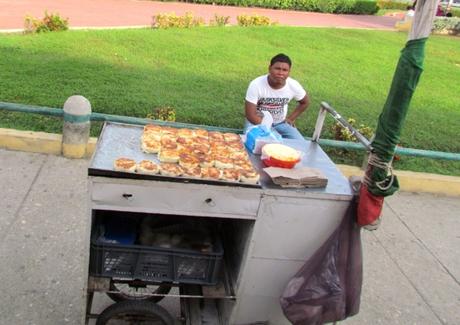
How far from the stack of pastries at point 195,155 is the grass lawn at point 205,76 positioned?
343 centimetres

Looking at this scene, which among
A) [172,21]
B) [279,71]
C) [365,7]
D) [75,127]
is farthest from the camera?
[365,7]

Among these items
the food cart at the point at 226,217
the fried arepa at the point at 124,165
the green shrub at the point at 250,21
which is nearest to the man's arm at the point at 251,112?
the food cart at the point at 226,217

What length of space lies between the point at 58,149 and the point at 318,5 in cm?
2229

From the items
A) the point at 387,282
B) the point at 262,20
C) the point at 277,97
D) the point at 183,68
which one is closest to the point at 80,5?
the point at 262,20

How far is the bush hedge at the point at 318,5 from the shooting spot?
77.6ft

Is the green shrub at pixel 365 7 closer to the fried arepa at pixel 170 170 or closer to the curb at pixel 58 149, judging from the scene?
the curb at pixel 58 149

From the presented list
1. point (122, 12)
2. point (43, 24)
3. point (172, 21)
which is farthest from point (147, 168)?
point (122, 12)

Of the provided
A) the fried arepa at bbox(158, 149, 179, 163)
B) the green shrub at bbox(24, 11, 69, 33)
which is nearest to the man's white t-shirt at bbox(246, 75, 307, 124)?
the fried arepa at bbox(158, 149, 179, 163)

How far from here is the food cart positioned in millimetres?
2598

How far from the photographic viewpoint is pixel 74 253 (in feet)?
13.0

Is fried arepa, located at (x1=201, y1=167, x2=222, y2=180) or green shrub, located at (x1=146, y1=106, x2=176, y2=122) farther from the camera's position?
green shrub, located at (x1=146, y1=106, x2=176, y2=122)

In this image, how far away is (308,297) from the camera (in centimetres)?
278

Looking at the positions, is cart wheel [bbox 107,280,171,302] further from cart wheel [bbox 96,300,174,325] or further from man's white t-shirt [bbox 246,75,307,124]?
man's white t-shirt [bbox 246,75,307,124]

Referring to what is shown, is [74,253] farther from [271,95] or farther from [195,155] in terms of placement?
[271,95]
